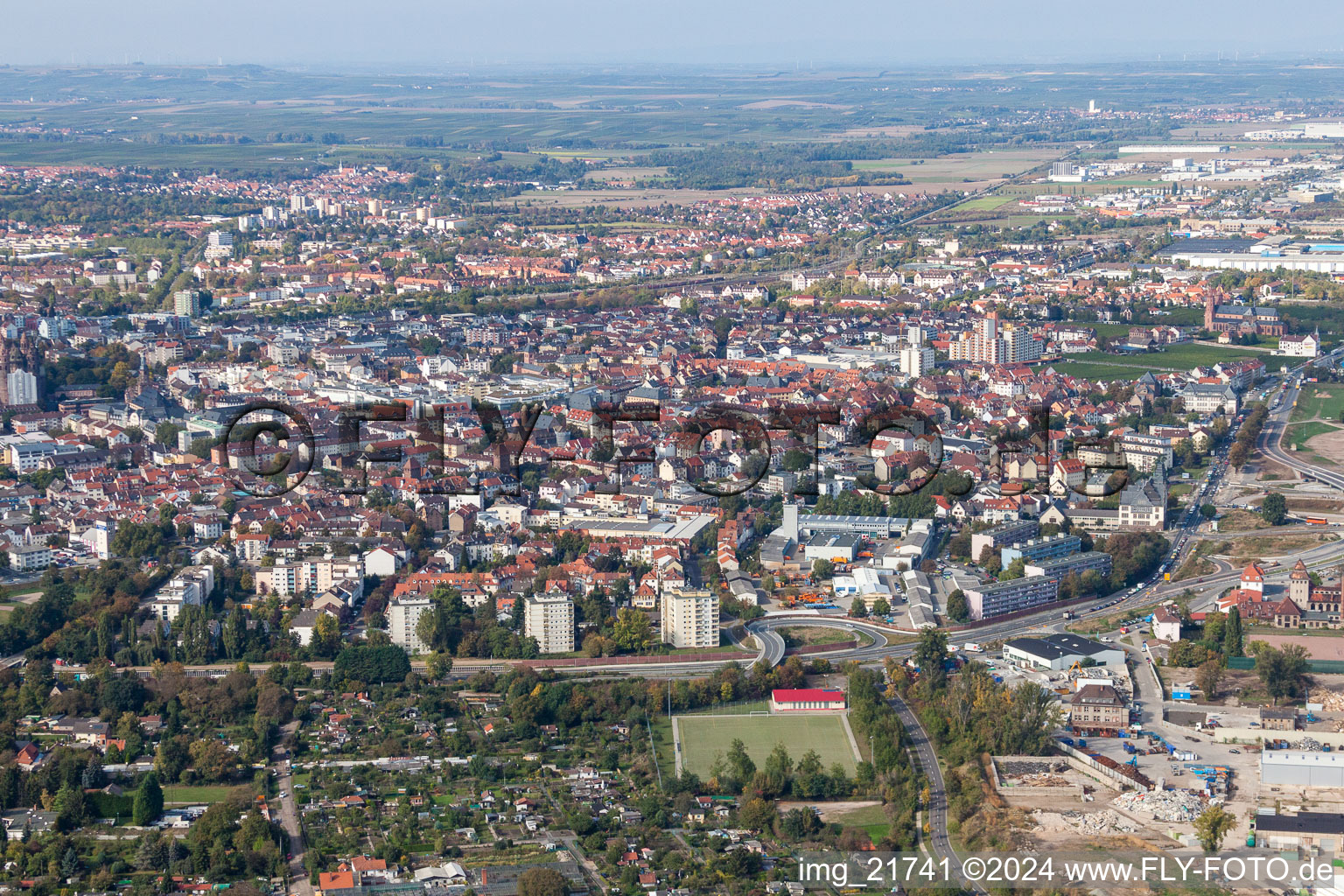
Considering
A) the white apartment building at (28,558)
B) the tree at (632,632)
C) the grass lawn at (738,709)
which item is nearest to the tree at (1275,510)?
the tree at (632,632)

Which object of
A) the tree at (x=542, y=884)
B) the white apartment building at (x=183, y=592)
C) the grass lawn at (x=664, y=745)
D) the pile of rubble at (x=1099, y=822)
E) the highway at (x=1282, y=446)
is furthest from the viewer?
the highway at (x=1282, y=446)

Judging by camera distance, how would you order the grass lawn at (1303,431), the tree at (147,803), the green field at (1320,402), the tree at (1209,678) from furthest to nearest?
the green field at (1320,402) → the grass lawn at (1303,431) → the tree at (1209,678) → the tree at (147,803)

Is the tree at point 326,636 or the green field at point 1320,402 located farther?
the green field at point 1320,402

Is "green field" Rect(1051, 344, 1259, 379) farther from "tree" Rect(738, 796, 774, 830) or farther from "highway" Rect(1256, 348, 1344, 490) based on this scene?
"tree" Rect(738, 796, 774, 830)

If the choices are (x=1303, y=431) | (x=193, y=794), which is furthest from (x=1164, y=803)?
(x=1303, y=431)

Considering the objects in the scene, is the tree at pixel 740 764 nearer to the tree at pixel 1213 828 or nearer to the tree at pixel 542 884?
the tree at pixel 542 884

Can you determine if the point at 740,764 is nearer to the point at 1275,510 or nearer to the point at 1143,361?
the point at 1275,510

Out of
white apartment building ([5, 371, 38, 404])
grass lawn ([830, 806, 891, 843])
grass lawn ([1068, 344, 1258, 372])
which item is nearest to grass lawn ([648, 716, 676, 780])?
grass lawn ([830, 806, 891, 843])

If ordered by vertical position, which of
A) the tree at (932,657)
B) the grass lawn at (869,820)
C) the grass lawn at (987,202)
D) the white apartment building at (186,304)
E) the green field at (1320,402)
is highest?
the grass lawn at (987,202)
